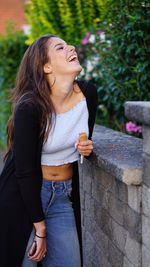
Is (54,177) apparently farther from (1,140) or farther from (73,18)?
(1,140)

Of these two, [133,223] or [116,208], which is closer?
[133,223]

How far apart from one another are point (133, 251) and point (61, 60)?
102 cm

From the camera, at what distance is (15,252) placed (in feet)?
8.13

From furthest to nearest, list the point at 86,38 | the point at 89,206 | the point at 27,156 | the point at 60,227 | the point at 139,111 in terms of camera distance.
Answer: the point at 86,38
the point at 89,206
the point at 60,227
the point at 27,156
the point at 139,111

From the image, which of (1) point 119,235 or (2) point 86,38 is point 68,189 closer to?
(1) point 119,235

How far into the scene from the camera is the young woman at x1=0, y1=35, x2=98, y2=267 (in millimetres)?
2381

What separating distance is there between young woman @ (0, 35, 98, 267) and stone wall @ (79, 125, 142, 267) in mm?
223

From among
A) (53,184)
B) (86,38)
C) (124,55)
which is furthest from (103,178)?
(86,38)

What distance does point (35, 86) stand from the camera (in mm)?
2533

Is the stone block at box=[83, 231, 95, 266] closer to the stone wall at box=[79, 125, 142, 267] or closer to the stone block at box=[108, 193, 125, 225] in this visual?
the stone wall at box=[79, 125, 142, 267]

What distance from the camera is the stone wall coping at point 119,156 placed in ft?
7.59

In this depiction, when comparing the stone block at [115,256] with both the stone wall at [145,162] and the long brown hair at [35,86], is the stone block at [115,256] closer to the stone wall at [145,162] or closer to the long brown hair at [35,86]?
the stone wall at [145,162]

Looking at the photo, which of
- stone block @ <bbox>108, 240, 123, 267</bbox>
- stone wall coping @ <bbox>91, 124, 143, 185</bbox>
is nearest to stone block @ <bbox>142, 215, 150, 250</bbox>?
stone wall coping @ <bbox>91, 124, 143, 185</bbox>

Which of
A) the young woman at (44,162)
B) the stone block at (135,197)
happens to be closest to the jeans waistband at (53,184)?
the young woman at (44,162)
